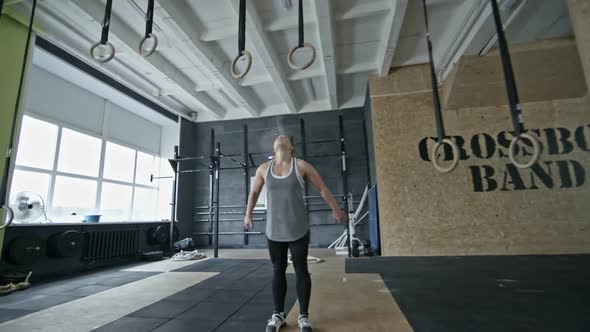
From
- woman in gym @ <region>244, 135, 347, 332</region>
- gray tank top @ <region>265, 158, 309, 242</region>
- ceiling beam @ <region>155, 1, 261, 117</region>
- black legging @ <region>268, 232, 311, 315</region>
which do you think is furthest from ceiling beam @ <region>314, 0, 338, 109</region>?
black legging @ <region>268, 232, 311, 315</region>

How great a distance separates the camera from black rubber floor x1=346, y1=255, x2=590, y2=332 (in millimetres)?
1588

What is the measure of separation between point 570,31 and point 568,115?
48.1 inches

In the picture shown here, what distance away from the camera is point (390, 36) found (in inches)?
153

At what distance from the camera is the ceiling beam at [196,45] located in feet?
11.5

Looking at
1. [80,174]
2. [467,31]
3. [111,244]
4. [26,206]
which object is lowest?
[111,244]

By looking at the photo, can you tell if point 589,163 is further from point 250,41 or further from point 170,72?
point 170,72

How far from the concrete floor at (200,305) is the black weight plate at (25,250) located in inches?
21.8

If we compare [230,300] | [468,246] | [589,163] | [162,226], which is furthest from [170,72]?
[589,163]

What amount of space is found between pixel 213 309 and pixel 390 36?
3.98 metres

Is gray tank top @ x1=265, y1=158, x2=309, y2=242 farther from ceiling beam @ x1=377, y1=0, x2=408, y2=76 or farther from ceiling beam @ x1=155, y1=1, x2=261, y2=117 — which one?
A: ceiling beam @ x1=155, y1=1, x2=261, y2=117

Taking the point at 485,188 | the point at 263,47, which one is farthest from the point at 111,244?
the point at 485,188

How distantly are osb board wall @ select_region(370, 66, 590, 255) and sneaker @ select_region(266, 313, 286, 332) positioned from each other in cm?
326

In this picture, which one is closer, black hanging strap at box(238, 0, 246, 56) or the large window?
black hanging strap at box(238, 0, 246, 56)

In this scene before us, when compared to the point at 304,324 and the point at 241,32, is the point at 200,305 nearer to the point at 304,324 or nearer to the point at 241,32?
the point at 304,324
